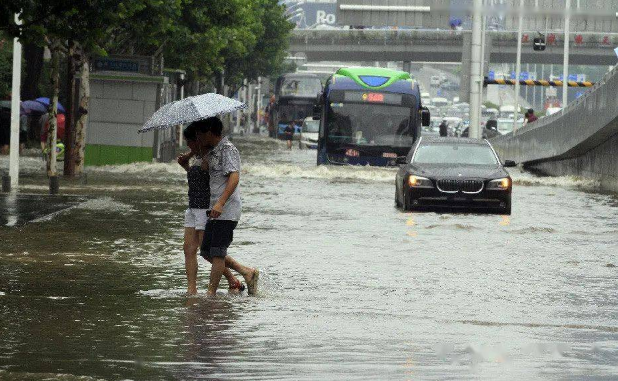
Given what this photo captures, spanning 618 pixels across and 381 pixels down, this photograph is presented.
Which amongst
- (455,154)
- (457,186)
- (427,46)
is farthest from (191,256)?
(427,46)

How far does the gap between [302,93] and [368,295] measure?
267ft

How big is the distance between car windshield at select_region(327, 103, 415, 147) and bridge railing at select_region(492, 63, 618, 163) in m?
4.10

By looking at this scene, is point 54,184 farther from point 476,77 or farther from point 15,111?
point 476,77

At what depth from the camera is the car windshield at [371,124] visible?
143ft

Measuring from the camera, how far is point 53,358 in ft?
31.6

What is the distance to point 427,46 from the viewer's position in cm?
10775

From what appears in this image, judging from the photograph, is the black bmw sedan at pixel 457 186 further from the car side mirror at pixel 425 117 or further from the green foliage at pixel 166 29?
the car side mirror at pixel 425 117

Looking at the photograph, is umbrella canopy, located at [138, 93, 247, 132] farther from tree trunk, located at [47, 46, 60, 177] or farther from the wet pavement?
tree trunk, located at [47, 46, 60, 177]

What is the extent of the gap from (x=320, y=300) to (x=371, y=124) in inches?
1199

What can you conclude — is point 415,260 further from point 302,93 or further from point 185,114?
point 302,93

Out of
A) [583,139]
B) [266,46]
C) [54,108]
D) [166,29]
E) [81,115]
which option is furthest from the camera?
[266,46]

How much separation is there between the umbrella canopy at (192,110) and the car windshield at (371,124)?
30172 millimetres

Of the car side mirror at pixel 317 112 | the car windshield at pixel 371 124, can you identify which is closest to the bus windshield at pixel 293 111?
the car side mirror at pixel 317 112

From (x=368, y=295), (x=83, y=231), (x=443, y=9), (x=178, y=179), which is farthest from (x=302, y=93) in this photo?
(x=368, y=295)
